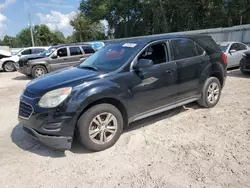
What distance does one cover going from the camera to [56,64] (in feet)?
36.2

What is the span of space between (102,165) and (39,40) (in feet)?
227

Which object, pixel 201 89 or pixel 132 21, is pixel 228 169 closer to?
pixel 201 89

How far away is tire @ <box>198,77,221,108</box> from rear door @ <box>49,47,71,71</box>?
26.3 ft

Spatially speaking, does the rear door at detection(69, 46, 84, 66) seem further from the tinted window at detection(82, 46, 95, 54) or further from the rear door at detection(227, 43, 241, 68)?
the rear door at detection(227, 43, 241, 68)

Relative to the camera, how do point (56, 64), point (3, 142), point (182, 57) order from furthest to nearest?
1. point (56, 64)
2. point (182, 57)
3. point (3, 142)

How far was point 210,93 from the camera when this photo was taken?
5.07m

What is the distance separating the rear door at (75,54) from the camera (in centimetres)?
1130

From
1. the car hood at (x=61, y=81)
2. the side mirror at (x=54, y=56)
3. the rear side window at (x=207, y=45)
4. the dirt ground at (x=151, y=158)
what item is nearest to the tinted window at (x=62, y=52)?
the side mirror at (x=54, y=56)

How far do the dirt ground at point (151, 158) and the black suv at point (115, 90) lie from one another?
1.10 ft

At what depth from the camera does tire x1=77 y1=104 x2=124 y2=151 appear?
3258mm

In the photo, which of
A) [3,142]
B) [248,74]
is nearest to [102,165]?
[3,142]

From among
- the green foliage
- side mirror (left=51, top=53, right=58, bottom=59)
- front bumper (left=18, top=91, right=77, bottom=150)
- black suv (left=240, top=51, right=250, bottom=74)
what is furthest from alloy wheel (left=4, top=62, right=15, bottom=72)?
the green foliage

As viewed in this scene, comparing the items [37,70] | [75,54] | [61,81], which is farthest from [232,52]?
[37,70]

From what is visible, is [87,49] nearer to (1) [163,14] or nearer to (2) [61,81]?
(2) [61,81]
